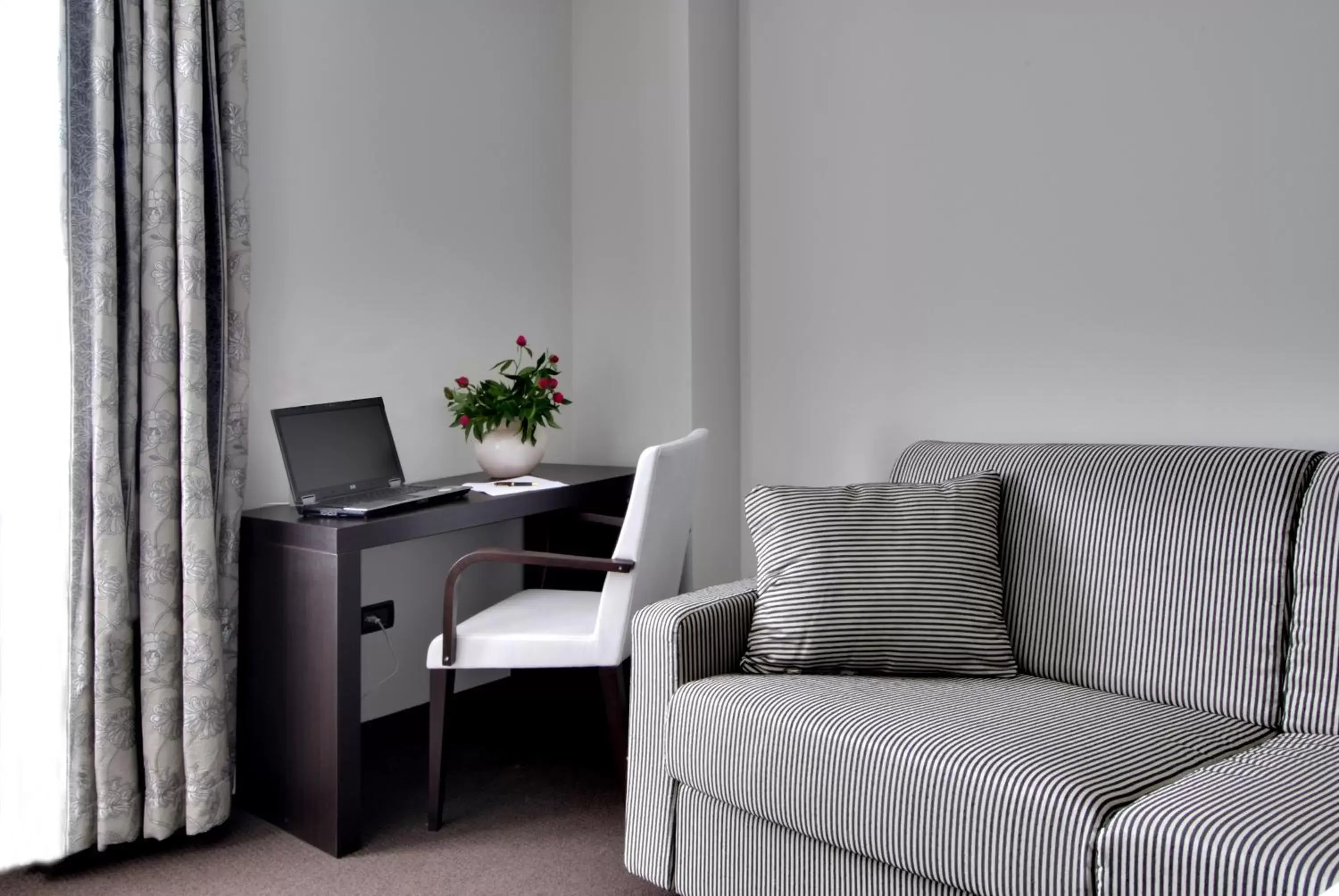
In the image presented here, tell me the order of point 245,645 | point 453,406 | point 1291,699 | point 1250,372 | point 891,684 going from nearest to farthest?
1. point 1291,699
2. point 891,684
3. point 1250,372
4. point 245,645
5. point 453,406

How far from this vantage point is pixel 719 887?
189 cm

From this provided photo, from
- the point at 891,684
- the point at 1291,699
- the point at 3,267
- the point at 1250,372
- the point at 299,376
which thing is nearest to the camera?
the point at 1291,699

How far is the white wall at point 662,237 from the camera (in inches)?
122

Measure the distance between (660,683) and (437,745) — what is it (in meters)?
0.64

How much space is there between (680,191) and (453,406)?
930 millimetres

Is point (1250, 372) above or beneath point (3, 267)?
beneath

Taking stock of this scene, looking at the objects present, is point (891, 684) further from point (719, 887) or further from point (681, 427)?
point (681, 427)

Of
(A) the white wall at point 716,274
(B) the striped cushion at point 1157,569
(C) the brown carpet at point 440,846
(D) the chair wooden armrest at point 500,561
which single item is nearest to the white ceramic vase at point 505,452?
(A) the white wall at point 716,274

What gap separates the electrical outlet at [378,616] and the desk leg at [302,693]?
0.47 m

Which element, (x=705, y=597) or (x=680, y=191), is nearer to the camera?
(x=705, y=597)

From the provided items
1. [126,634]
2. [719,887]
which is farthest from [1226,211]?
[126,634]

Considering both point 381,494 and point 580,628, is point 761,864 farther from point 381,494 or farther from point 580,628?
point 381,494

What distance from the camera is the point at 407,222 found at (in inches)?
117

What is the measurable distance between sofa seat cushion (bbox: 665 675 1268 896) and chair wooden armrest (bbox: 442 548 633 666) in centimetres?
44
